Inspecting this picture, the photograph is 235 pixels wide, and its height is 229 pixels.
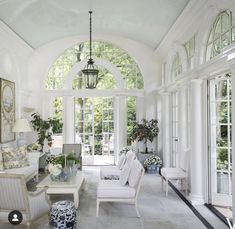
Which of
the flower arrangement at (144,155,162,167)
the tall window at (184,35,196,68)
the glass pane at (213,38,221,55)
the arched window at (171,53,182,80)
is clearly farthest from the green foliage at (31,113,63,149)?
the glass pane at (213,38,221,55)

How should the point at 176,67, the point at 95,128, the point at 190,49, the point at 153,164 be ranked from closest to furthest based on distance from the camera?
the point at 190,49, the point at 176,67, the point at 153,164, the point at 95,128

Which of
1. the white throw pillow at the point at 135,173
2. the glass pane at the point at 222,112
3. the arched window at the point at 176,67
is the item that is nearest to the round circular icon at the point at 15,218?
the white throw pillow at the point at 135,173

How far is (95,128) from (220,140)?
4.83 meters

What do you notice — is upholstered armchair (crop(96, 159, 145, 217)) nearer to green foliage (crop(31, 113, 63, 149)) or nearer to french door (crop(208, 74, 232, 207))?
french door (crop(208, 74, 232, 207))

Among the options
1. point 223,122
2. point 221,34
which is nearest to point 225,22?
point 221,34

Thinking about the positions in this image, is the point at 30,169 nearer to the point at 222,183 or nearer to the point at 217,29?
the point at 222,183

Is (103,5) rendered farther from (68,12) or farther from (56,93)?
(56,93)

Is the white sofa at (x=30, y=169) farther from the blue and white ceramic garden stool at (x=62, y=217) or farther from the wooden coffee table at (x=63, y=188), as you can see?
the blue and white ceramic garden stool at (x=62, y=217)

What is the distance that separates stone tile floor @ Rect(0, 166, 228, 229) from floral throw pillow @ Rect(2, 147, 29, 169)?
4.41 ft

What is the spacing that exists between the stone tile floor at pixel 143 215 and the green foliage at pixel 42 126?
10.1 ft

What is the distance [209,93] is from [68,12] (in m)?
3.71

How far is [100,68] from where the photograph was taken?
8875mm

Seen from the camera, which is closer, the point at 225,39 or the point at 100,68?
the point at 225,39

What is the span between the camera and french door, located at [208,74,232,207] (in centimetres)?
447
